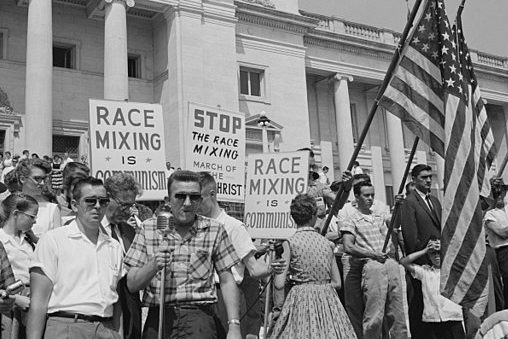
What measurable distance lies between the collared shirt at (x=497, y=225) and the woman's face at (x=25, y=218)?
530cm

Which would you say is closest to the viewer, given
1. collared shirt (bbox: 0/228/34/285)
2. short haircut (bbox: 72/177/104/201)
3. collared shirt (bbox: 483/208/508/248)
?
short haircut (bbox: 72/177/104/201)

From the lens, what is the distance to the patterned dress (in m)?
5.26

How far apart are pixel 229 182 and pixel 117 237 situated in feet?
12.5

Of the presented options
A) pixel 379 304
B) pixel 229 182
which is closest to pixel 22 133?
pixel 229 182

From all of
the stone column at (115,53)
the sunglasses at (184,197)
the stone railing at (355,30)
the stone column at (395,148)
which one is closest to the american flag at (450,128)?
the sunglasses at (184,197)

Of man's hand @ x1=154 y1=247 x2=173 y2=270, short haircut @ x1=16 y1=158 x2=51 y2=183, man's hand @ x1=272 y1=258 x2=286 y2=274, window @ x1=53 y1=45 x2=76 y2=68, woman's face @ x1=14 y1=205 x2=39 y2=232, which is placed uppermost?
window @ x1=53 y1=45 x2=76 y2=68

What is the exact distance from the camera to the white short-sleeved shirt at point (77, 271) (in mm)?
3699

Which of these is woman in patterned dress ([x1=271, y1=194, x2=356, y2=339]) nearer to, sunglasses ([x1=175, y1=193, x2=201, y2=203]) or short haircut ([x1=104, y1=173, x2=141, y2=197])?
short haircut ([x1=104, y1=173, x2=141, y2=197])

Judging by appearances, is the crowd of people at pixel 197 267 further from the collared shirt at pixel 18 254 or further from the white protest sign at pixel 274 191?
the white protest sign at pixel 274 191

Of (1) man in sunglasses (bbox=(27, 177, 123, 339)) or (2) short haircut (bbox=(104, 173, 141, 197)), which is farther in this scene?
(2) short haircut (bbox=(104, 173, 141, 197))

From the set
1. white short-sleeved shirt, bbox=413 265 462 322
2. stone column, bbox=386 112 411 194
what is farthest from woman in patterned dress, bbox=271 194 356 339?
stone column, bbox=386 112 411 194

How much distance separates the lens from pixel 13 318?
422 centimetres

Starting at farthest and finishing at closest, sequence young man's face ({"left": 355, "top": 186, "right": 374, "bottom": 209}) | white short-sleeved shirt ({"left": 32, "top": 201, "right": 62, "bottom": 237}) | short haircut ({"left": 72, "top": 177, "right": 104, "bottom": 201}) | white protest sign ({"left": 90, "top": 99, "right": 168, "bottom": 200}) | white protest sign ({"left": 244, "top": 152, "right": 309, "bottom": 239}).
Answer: white protest sign ({"left": 244, "top": 152, "right": 309, "bottom": 239}), white protest sign ({"left": 90, "top": 99, "right": 168, "bottom": 200}), young man's face ({"left": 355, "top": 186, "right": 374, "bottom": 209}), white short-sleeved shirt ({"left": 32, "top": 201, "right": 62, "bottom": 237}), short haircut ({"left": 72, "top": 177, "right": 104, "bottom": 201})

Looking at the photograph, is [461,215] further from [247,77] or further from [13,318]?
[247,77]
